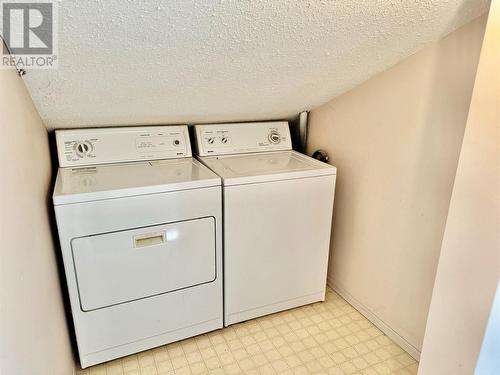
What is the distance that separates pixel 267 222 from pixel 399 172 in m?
0.65

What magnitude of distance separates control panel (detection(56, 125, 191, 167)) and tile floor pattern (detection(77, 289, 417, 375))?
95cm

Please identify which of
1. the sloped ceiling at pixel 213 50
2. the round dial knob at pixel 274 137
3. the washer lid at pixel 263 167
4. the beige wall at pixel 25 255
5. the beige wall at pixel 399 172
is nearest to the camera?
the beige wall at pixel 25 255

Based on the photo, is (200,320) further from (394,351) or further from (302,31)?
(302,31)

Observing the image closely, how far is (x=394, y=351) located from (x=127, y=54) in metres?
1.72

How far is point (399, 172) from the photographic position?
1609 millimetres

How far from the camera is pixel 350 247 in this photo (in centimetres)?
197

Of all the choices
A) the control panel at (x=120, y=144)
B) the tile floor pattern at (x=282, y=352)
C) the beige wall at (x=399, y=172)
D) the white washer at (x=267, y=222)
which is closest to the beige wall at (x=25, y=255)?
the control panel at (x=120, y=144)

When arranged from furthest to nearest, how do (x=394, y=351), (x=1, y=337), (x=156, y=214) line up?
(x=394, y=351) → (x=156, y=214) → (x=1, y=337)

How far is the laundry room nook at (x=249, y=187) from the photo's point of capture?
1010 mm

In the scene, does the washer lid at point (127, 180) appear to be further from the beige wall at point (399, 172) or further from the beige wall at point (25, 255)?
the beige wall at point (399, 172)

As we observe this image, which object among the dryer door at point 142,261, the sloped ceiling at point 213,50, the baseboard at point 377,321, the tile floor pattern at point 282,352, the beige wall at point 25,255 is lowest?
the tile floor pattern at point 282,352

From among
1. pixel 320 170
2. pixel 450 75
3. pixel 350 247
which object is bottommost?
pixel 350 247

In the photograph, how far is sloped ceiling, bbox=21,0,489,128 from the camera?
3.15 ft

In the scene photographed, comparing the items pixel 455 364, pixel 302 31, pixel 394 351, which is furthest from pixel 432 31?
pixel 394 351
